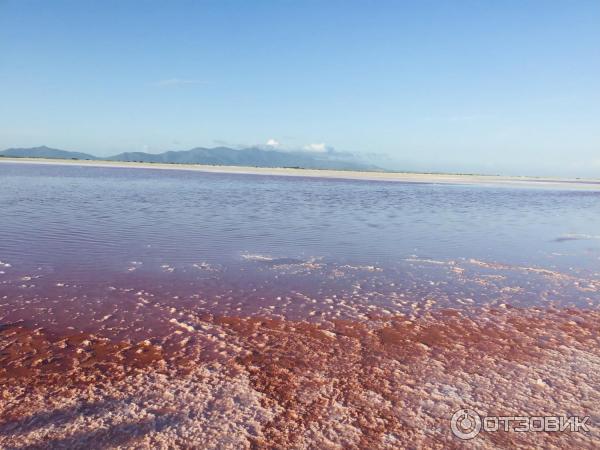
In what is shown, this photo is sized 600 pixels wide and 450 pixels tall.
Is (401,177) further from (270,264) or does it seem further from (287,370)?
(287,370)

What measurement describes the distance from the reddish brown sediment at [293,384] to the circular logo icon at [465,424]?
2.7 inches

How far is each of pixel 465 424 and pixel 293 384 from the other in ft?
5.97

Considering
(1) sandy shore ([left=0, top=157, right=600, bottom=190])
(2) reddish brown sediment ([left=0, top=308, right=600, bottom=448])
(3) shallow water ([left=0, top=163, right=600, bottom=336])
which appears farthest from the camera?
(1) sandy shore ([left=0, top=157, right=600, bottom=190])

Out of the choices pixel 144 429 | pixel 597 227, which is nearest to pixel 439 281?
pixel 144 429

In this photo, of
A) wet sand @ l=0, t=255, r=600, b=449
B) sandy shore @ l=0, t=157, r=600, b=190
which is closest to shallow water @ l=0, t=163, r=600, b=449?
wet sand @ l=0, t=255, r=600, b=449

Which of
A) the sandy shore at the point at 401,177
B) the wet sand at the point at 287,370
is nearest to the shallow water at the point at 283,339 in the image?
the wet sand at the point at 287,370

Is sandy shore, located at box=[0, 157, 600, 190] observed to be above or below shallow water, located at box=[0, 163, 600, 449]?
below

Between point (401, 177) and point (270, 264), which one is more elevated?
point (270, 264)

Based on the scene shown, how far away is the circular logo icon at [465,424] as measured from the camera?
4094 millimetres

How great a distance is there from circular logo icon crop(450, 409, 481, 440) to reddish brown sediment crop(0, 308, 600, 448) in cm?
7

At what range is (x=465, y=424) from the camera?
425 cm

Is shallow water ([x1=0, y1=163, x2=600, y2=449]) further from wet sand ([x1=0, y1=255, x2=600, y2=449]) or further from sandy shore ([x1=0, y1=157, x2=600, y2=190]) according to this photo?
sandy shore ([x1=0, y1=157, x2=600, y2=190])

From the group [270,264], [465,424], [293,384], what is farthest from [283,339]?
[270,264]

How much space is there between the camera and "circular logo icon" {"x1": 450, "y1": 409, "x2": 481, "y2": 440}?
4094 millimetres
